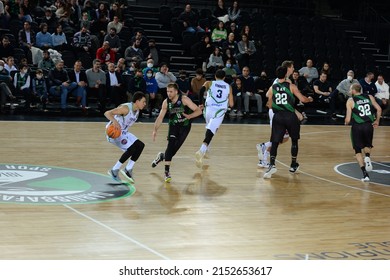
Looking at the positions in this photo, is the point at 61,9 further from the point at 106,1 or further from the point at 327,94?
the point at 327,94

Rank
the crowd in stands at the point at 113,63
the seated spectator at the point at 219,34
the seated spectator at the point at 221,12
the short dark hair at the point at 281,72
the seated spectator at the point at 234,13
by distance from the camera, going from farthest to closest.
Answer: the seated spectator at the point at 234,13 → the seated spectator at the point at 221,12 → the seated spectator at the point at 219,34 → the crowd in stands at the point at 113,63 → the short dark hair at the point at 281,72

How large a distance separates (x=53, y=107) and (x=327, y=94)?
8.36 m

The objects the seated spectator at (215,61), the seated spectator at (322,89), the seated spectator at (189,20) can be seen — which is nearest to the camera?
the seated spectator at (215,61)

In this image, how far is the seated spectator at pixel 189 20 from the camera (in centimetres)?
2500

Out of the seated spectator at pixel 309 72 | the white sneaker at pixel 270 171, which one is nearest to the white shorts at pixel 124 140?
the white sneaker at pixel 270 171

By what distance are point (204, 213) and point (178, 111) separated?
8.42 feet

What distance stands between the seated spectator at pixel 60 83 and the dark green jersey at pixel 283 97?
8.68m

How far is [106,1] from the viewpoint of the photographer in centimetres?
2620

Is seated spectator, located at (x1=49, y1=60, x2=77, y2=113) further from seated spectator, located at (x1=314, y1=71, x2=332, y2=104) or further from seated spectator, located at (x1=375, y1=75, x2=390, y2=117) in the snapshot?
seated spectator, located at (x1=375, y1=75, x2=390, y2=117)

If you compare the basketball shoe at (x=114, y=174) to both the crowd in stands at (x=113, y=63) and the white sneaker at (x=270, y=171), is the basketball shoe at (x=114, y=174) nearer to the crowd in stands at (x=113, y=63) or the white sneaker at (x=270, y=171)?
the white sneaker at (x=270, y=171)

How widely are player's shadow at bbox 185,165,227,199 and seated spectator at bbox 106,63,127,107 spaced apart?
27.4 feet

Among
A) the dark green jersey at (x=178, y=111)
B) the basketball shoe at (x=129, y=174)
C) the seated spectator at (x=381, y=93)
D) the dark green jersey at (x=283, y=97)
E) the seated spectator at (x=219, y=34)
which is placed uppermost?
the seated spectator at (x=219, y=34)

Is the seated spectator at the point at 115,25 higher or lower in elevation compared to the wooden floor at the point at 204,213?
higher

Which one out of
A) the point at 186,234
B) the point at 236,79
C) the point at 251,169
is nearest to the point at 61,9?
the point at 236,79
